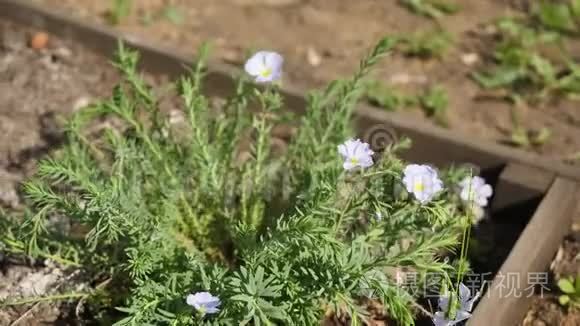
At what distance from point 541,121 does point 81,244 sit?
1714 millimetres

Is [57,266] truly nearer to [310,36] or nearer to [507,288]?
[507,288]

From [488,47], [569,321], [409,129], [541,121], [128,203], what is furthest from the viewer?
[488,47]

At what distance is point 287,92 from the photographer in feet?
9.59

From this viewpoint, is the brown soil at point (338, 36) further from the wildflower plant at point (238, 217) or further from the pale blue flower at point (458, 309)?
the pale blue flower at point (458, 309)

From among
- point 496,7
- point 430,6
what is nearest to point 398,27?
point 430,6

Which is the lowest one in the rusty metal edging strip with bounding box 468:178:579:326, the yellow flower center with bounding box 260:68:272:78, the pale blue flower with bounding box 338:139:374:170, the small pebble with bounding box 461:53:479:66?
the rusty metal edging strip with bounding box 468:178:579:326

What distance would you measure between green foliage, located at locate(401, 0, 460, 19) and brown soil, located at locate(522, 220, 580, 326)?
144 centimetres

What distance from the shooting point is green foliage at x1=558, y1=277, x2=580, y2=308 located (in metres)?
2.30

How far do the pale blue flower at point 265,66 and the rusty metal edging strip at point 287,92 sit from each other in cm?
81

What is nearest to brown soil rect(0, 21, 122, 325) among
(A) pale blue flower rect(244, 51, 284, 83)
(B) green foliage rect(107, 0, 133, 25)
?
(B) green foliage rect(107, 0, 133, 25)

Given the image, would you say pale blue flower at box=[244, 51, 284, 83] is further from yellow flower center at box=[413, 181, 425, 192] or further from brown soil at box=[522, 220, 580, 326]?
brown soil at box=[522, 220, 580, 326]

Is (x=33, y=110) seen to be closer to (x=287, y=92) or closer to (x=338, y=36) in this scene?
(x=287, y=92)

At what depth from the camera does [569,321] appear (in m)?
2.30

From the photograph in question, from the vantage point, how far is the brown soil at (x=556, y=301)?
90.4 inches
